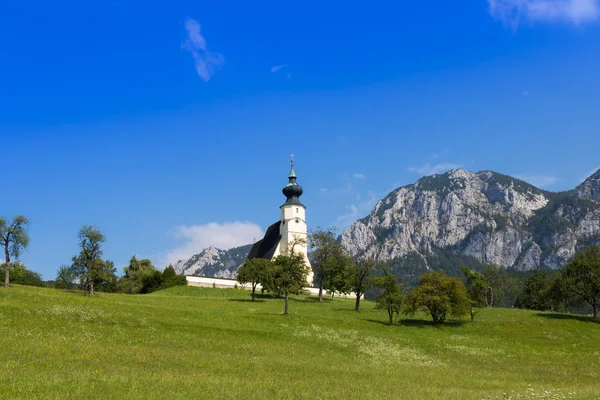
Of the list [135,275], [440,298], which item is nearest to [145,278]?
[135,275]

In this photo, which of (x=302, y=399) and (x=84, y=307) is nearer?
(x=302, y=399)

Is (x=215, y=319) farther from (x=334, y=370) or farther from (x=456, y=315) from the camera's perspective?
(x=456, y=315)

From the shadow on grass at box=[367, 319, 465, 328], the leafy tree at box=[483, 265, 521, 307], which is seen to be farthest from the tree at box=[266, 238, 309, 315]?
the leafy tree at box=[483, 265, 521, 307]

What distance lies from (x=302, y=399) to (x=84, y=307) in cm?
3354

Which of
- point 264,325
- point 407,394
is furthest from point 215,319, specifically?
point 407,394

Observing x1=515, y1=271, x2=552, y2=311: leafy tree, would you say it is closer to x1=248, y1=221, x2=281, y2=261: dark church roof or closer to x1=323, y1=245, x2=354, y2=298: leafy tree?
x1=323, y1=245, x2=354, y2=298: leafy tree

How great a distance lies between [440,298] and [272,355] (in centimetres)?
3529

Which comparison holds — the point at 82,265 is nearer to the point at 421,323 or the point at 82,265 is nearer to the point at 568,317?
the point at 421,323

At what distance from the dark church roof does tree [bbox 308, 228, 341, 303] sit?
117ft

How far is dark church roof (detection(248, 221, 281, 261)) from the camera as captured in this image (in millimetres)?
138012

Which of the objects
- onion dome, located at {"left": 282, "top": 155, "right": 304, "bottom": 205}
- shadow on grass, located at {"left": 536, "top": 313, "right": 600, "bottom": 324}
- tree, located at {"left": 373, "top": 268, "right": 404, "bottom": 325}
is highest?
onion dome, located at {"left": 282, "top": 155, "right": 304, "bottom": 205}

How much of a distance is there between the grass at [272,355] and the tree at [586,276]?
34.9 ft

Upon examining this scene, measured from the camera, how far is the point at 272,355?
118 feet

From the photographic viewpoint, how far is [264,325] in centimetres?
5169
